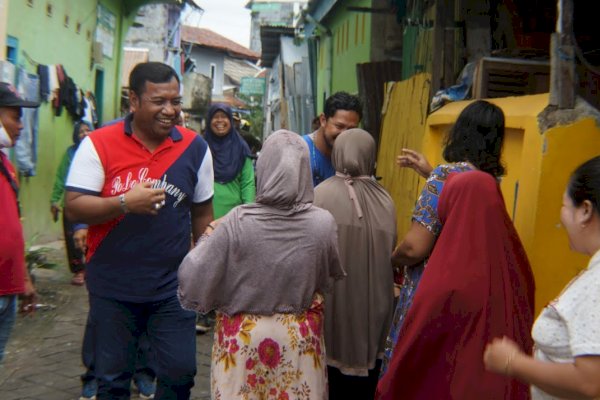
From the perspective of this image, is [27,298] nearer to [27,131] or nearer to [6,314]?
[6,314]

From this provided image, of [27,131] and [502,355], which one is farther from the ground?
[27,131]

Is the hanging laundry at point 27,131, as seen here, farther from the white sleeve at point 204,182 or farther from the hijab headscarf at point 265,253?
the hijab headscarf at point 265,253

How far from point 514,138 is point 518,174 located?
26 centimetres

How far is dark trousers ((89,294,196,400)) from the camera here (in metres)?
3.96

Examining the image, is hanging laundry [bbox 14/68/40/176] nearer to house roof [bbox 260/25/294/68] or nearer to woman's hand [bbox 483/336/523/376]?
woman's hand [bbox 483/336/523/376]

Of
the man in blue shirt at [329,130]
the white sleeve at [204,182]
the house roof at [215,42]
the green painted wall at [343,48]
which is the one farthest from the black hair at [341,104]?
the house roof at [215,42]

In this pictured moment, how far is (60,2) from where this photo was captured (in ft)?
39.5

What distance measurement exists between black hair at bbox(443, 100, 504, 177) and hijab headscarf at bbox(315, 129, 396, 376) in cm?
77

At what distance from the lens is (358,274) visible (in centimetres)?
432

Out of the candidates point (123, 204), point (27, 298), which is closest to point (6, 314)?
point (27, 298)

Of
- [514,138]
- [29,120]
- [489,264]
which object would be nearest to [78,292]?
[29,120]

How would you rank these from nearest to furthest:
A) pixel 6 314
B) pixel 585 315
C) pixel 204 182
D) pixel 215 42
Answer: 1. pixel 585 315
2. pixel 6 314
3. pixel 204 182
4. pixel 215 42

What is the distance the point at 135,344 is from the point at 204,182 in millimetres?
875

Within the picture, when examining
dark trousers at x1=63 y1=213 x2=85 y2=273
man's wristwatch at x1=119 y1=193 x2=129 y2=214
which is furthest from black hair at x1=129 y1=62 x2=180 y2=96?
dark trousers at x1=63 y1=213 x2=85 y2=273
